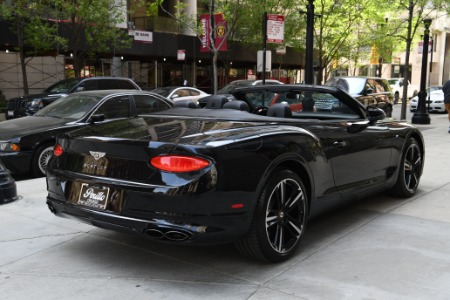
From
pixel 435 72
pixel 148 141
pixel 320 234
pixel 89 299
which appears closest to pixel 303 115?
pixel 320 234

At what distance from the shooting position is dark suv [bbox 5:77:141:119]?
13.9 meters

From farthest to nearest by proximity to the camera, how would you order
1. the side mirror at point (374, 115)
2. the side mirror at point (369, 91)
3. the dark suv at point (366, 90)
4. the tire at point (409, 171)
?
the side mirror at point (369, 91)
the dark suv at point (366, 90)
the tire at point (409, 171)
the side mirror at point (374, 115)

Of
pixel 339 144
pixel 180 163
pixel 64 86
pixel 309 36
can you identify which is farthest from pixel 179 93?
pixel 180 163

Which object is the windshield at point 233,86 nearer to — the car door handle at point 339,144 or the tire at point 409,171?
the tire at point 409,171

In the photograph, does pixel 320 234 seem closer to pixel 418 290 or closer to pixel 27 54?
pixel 418 290

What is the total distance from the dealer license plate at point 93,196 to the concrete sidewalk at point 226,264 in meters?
0.57

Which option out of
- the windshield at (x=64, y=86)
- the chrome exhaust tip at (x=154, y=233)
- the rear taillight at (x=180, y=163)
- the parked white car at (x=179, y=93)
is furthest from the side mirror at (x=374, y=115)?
the parked white car at (x=179, y=93)

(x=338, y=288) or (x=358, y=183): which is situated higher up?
(x=358, y=183)

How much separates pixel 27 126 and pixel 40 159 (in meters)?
0.66

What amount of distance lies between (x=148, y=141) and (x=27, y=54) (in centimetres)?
1884

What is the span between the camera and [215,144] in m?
3.49

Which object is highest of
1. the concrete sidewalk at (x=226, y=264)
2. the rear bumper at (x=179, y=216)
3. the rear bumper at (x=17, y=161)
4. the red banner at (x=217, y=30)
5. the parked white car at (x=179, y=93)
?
the red banner at (x=217, y=30)

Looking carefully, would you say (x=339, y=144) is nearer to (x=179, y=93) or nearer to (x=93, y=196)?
(x=93, y=196)

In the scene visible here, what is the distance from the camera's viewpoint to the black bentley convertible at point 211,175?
3.39m
